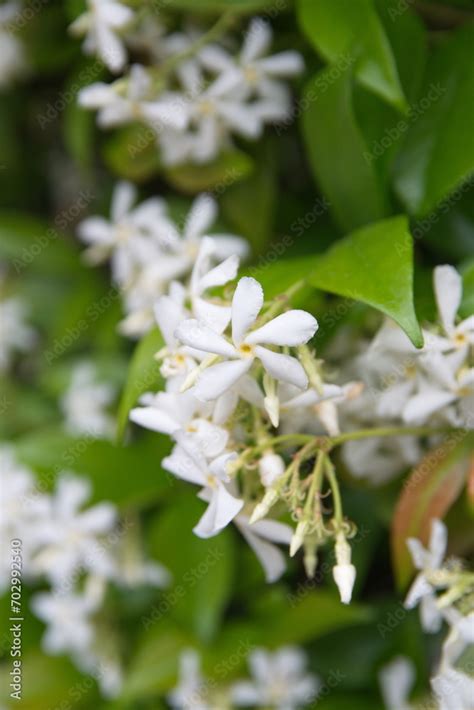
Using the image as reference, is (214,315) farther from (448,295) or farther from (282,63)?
(282,63)

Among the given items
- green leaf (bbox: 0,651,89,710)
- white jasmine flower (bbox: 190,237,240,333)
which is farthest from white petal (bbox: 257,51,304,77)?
green leaf (bbox: 0,651,89,710)

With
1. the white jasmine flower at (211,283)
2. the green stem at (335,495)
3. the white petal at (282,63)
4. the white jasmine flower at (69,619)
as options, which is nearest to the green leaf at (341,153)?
the white petal at (282,63)

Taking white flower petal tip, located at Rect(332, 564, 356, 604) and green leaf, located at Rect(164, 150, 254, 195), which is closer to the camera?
white flower petal tip, located at Rect(332, 564, 356, 604)

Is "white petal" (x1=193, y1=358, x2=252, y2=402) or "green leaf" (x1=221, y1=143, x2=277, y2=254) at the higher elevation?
"white petal" (x1=193, y1=358, x2=252, y2=402)

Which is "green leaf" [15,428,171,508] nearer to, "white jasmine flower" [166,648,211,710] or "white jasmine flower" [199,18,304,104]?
"white jasmine flower" [166,648,211,710]

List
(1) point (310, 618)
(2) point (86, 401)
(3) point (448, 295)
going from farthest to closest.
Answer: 1. (2) point (86, 401)
2. (1) point (310, 618)
3. (3) point (448, 295)

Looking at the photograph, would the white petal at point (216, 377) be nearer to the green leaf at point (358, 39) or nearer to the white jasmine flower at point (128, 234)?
the green leaf at point (358, 39)

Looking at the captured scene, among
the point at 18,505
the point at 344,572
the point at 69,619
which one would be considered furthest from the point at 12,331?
the point at 344,572
